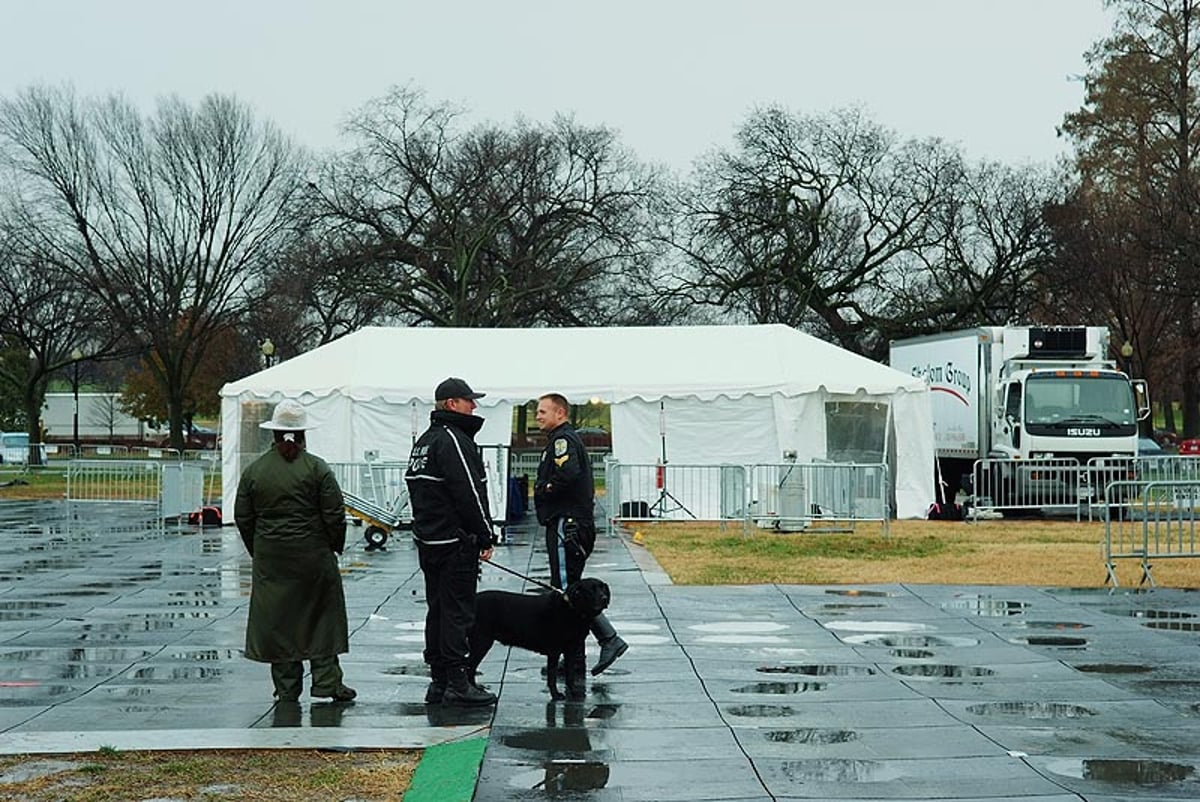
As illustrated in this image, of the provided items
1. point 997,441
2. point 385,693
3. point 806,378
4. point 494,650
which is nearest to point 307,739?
point 385,693

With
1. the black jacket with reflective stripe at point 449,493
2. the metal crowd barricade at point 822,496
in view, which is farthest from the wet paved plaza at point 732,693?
the metal crowd barricade at point 822,496

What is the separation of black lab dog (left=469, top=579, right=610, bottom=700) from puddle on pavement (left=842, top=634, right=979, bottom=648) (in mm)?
3160

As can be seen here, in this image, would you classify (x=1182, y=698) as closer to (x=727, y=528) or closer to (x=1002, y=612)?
(x=1002, y=612)

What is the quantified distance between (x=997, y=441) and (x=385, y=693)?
2115 cm

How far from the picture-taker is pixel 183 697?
9930mm

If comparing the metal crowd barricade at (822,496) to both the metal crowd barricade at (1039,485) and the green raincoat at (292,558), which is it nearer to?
the metal crowd barricade at (1039,485)

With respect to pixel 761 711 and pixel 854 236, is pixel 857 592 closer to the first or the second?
pixel 761 711

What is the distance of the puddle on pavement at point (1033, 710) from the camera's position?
9203mm

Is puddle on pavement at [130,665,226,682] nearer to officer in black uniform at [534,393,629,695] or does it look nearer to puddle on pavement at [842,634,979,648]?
officer in black uniform at [534,393,629,695]

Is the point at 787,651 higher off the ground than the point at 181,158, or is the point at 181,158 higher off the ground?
the point at 181,158

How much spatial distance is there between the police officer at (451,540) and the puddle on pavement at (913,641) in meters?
3.74

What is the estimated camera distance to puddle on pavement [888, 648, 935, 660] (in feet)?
37.8

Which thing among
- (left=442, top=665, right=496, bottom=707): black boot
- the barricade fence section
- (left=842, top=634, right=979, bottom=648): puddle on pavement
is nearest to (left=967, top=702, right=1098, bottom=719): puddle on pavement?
(left=842, top=634, right=979, bottom=648): puddle on pavement

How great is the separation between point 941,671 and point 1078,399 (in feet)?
62.8
